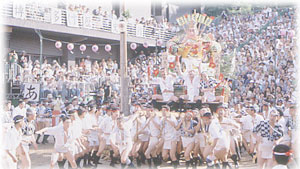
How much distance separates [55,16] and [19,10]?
7.27 feet

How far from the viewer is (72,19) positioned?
2103 centimetres

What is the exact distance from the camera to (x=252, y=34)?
75.0 feet

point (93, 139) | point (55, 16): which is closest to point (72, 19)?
point (55, 16)

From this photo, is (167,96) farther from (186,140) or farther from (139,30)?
(139,30)

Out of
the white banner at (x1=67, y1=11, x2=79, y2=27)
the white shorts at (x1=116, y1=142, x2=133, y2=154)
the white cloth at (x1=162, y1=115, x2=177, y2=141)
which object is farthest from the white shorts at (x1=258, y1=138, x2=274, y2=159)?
the white banner at (x1=67, y1=11, x2=79, y2=27)

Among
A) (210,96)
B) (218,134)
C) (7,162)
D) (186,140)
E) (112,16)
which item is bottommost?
(7,162)

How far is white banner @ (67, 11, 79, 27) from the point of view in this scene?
20.9 m

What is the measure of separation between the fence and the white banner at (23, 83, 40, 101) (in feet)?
15.8

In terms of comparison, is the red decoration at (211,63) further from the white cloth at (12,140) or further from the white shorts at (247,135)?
the white cloth at (12,140)

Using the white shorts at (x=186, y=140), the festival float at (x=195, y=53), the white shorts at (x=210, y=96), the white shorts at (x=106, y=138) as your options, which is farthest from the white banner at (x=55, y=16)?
the white shorts at (x=186, y=140)

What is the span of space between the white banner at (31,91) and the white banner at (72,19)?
21.2 ft

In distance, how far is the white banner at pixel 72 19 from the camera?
20873mm

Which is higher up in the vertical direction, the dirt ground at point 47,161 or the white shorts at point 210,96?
the white shorts at point 210,96

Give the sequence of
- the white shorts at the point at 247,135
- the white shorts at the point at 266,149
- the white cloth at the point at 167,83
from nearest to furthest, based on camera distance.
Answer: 1. the white shorts at the point at 266,149
2. the white shorts at the point at 247,135
3. the white cloth at the point at 167,83
